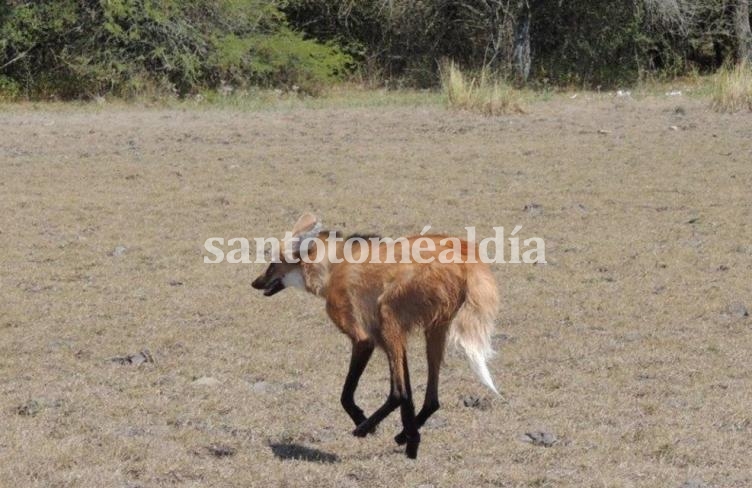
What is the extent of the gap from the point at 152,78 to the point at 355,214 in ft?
35.5

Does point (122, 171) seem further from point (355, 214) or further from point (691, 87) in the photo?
point (691, 87)

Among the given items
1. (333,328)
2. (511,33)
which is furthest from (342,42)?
(333,328)

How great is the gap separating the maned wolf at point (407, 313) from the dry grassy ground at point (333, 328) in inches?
9.3

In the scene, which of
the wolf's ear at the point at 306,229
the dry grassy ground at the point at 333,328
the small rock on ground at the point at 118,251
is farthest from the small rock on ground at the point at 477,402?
the small rock on ground at the point at 118,251

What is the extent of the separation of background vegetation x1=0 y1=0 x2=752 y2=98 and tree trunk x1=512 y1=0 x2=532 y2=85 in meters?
→ 0.02

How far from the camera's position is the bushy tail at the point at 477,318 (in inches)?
188

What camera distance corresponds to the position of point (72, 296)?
7535mm

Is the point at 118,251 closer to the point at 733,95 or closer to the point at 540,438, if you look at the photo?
the point at 540,438

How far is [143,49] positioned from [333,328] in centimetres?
1431

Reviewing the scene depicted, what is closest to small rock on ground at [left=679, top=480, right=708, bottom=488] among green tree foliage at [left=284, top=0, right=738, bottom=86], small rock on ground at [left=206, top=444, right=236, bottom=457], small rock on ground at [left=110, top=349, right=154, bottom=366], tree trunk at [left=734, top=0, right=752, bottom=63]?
small rock on ground at [left=206, top=444, right=236, bottom=457]

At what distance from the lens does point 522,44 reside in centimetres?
2284

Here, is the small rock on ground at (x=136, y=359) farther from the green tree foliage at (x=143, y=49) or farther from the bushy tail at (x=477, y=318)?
the green tree foliage at (x=143, y=49)

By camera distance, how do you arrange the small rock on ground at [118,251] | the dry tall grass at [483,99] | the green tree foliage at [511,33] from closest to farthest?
the small rock on ground at [118,251] < the dry tall grass at [483,99] < the green tree foliage at [511,33]

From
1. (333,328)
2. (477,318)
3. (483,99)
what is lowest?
(333,328)
